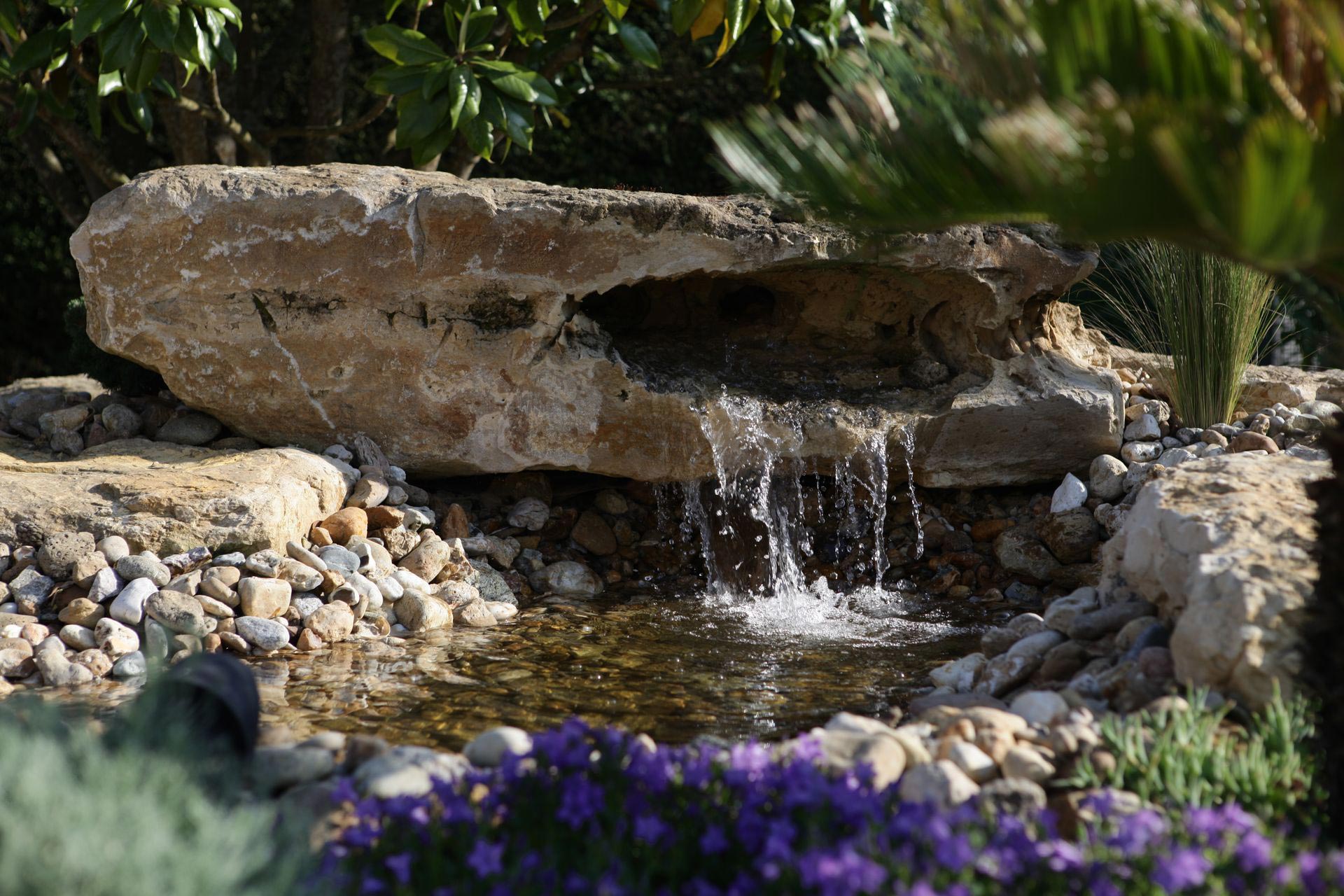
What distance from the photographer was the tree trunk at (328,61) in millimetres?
6676

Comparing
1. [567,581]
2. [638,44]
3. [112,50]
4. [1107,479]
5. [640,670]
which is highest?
[638,44]

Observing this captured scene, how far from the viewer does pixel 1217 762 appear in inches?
84.7

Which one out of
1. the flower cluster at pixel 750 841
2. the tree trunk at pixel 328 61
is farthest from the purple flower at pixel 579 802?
the tree trunk at pixel 328 61

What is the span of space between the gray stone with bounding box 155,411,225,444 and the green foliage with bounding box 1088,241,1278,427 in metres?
4.51

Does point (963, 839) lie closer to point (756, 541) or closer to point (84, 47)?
point (756, 541)

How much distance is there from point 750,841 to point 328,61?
20.3 ft

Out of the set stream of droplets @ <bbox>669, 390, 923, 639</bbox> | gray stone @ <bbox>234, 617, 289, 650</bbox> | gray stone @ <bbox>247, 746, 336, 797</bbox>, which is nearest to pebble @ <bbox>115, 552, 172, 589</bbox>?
gray stone @ <bbox>234, 617, 289, 650</bbox>

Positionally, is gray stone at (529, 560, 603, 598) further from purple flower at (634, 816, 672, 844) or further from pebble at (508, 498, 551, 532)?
purple flower at (634, 816, 672, 844)

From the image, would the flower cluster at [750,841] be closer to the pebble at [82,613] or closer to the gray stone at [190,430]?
the pebble at [82,613]

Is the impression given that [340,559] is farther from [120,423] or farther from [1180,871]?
[1180,871]

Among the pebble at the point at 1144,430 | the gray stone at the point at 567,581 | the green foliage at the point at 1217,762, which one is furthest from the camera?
the pebble at the point at 1144,430

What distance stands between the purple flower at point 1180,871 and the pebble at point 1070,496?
3475 mm

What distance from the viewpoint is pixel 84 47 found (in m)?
5.96

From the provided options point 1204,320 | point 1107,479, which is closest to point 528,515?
point 1107,479
